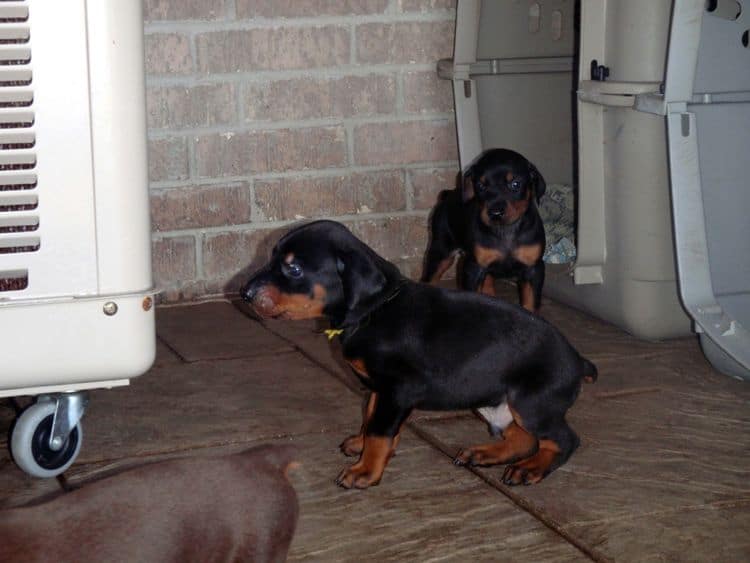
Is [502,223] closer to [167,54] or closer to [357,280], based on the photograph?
[357,280]

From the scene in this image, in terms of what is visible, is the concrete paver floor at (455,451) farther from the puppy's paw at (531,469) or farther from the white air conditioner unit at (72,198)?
the white air conditioner unit at (72,198)

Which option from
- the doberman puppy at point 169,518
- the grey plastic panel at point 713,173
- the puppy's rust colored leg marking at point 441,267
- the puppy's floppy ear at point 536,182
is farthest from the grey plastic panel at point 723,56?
the doberman puppy at point 169,518

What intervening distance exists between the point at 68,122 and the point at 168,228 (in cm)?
186

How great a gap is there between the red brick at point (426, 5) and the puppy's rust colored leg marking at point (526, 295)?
115cm

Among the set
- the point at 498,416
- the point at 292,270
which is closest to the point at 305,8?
the point at 292,270

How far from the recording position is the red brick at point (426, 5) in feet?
12.8

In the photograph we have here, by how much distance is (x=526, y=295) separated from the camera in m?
3.32

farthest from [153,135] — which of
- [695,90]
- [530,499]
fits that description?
[530,499]

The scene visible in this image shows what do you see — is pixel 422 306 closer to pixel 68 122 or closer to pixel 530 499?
pixel 530 499

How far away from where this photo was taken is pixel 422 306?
7.29ft

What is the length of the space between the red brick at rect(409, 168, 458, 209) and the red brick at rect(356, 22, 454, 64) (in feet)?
1.30

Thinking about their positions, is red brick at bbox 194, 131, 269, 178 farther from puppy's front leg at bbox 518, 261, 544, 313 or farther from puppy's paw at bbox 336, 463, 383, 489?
puppy's paw at bbox 336, 463, 383, 489

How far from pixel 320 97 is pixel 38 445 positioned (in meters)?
1.97

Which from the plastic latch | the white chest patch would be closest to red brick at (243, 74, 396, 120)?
the plastic latch
